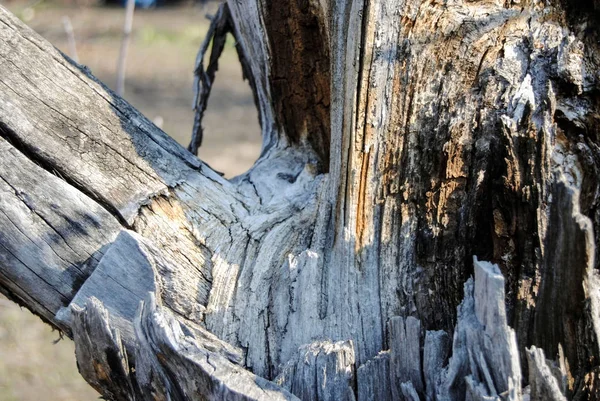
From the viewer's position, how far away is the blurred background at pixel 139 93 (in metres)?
3.95

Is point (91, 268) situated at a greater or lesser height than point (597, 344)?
greater

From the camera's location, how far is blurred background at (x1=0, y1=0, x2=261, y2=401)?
3.95m

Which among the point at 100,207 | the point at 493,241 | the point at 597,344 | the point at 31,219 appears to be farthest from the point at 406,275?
the point at 31,219

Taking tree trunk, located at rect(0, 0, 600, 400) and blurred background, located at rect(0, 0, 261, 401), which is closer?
tree trunk, located at rect(0, 0, 600, 400)

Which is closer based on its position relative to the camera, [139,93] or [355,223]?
[355,223]

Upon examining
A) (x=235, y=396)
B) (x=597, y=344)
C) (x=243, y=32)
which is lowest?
(x=235, y=396)

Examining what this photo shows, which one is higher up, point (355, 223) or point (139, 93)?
point (139, 93)

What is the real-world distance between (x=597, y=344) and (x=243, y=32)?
1.30 metres

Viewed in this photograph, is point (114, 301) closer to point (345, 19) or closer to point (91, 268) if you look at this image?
point (91, 268)

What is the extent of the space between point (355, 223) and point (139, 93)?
24.0ft

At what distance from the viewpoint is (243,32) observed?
1953 mm

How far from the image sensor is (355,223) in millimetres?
1459

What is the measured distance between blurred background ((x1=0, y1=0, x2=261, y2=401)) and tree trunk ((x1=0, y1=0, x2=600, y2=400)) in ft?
8.71

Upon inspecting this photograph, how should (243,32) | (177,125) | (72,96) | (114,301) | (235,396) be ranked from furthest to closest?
(177,125) → (243,32) → (72,96) → (114,301) → (235,396)
